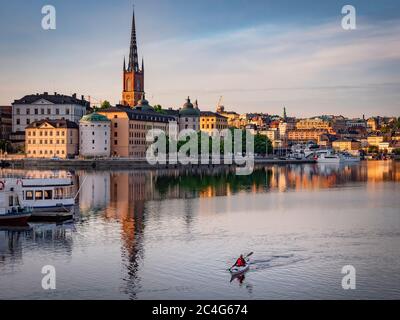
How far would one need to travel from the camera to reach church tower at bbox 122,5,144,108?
498ft

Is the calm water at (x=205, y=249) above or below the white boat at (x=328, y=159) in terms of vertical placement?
below

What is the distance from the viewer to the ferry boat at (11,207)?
33.8 meters

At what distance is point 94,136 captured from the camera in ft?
340

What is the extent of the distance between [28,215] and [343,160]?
121m

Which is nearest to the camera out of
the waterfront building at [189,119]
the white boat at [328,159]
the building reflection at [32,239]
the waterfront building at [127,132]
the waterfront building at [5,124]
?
the building reflection at [32,239]

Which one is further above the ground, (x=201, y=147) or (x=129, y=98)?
(x=129, y=98)

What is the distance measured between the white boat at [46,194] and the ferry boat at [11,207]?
4.95 feet

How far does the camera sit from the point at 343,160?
149125 millimetres

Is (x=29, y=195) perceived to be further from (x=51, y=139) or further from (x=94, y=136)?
(x=51, y=139)

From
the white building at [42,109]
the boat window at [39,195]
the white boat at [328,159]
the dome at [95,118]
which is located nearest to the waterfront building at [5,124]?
the white building at [42,109]

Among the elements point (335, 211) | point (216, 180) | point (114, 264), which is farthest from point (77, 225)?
point (216, 180)

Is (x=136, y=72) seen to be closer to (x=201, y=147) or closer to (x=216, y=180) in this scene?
(x=201, y=147)

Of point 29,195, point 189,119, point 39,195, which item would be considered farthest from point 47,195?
point 189,119

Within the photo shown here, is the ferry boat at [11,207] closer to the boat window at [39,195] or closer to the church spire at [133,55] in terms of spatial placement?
the boat window at [39,195]
